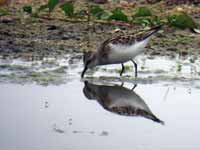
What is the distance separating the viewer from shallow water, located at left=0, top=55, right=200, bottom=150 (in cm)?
791

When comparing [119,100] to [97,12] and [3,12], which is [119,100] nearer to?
[97,12]

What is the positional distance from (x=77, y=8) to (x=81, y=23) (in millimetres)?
915

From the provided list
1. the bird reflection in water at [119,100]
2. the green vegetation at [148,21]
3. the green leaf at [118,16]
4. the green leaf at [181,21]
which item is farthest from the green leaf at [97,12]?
the bird reflection in water at [119,100]

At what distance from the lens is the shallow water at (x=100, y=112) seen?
791 centimetres

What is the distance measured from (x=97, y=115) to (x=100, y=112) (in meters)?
0.15

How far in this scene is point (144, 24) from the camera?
1321 cm

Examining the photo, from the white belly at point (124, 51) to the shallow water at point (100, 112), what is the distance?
23 centimetres

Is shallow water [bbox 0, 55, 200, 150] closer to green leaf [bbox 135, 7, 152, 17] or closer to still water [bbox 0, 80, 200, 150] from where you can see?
still water [bbox 0, 80, 200, 150]

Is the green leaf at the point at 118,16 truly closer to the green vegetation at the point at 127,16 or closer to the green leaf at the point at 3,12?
the green vegetation at the point at 127,16

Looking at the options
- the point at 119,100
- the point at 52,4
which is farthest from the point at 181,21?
the point at 119,100

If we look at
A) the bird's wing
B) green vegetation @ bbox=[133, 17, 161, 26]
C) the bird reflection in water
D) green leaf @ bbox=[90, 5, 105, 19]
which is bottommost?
green vegetation @ bbox=[133, 17, 161, 26]

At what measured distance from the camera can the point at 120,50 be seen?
10.8m

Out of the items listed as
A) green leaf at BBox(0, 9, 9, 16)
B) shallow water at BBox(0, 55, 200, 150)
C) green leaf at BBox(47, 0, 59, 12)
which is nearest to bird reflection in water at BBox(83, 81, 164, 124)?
shallow water at BBox(0, 55, 200, 150)

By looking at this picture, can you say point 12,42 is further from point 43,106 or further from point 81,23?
point 43,106
